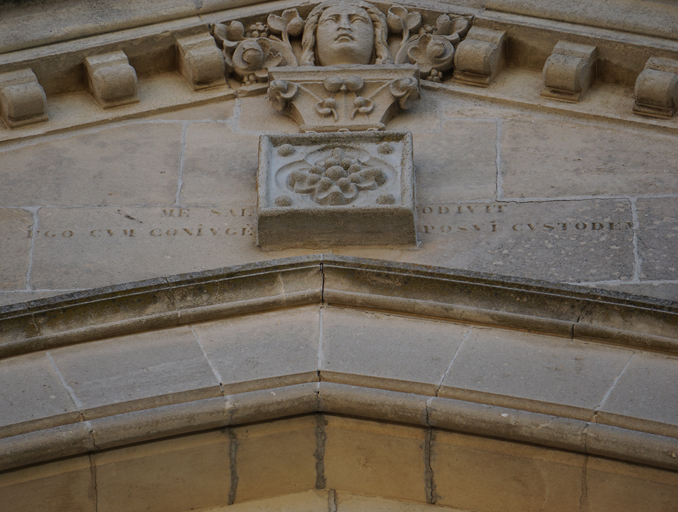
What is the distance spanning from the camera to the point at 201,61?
5758mm

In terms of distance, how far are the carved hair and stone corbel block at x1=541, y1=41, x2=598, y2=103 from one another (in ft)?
2.52

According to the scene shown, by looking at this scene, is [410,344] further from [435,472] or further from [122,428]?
[122,428]

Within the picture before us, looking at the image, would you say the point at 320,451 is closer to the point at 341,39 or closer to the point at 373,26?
the point at 341,39

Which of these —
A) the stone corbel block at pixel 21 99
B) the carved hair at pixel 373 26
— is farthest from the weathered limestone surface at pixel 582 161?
the stone corbel block at pixel 21 99

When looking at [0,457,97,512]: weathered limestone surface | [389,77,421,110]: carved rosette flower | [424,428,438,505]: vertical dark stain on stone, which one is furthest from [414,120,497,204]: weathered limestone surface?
[0,457,97,512]: weathered limestone surface

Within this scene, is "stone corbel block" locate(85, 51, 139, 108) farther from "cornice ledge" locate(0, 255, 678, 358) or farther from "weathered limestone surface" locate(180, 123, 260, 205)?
"cornice ledge" locate(0, 255, 678, 358)

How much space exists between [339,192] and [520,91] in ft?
4.52

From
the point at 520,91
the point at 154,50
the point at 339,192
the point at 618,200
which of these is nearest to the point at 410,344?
the point at 339,192

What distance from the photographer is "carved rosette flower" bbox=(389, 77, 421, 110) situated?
5539 millimetres

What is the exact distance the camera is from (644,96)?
5484mm

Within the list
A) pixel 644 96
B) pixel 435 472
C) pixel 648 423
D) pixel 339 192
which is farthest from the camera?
pixel 644 96

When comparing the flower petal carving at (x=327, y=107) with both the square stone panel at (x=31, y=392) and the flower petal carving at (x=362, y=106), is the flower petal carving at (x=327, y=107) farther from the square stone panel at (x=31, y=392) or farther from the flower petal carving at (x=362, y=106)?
the square stone panel at (x=31, y=392)

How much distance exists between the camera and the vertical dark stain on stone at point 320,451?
4.13 metres

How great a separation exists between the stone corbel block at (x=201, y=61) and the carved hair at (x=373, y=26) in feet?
1.36
